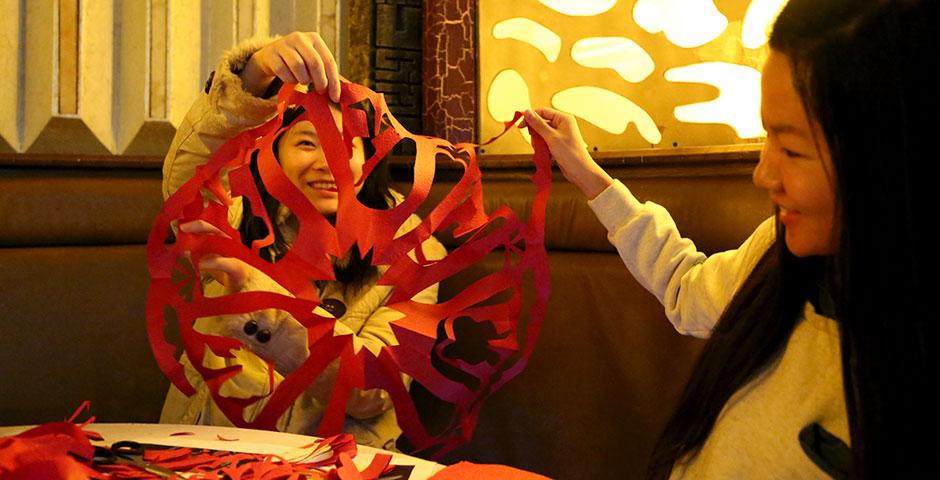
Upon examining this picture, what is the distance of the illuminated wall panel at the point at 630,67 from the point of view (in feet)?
4.34

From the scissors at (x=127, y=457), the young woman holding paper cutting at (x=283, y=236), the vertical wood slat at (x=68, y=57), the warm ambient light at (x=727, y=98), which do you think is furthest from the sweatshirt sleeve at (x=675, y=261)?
the vertical wood slat at (x=68, y=57)

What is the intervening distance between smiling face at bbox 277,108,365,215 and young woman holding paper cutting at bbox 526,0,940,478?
0.56 metres

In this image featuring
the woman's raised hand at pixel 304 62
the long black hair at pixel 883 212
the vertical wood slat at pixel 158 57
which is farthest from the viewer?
the vertical wood slat at pixel 158 57

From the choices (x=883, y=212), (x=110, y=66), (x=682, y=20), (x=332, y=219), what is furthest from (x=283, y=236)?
(x=883, y=212)

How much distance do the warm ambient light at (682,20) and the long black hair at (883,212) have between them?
0.76 m

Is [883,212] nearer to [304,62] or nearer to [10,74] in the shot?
[304,62]

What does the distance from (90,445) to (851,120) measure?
0.59m

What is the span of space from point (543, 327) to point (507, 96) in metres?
0.44

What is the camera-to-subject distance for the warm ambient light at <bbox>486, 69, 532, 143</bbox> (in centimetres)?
157

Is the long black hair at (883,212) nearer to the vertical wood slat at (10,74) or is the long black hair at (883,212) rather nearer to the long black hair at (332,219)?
the long black hair at (332,219)

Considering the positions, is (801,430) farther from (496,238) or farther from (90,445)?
(90,445)

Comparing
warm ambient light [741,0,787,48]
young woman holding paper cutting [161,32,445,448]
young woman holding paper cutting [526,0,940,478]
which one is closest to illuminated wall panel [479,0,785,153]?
warm ambient light [741,0,787,48]

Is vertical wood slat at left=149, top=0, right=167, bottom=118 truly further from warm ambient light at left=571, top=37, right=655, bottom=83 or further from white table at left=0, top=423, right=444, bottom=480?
white table at left=0, top=423, right=444, bottom=480

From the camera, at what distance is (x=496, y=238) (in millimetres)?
908
